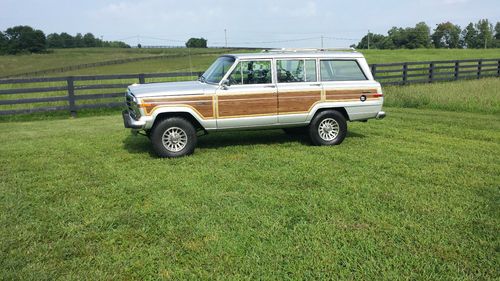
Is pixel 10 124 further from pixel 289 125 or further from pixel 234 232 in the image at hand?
pixel 234 232

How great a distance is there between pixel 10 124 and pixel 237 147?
7607 mm

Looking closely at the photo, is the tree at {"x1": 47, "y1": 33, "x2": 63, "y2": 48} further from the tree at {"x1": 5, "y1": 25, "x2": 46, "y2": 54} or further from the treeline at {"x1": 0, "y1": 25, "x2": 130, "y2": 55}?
the tree at {"x1": 5, "y1": 25, "x2": 46, "y2": 54}

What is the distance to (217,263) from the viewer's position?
348 centimetres

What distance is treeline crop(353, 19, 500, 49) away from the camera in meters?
105

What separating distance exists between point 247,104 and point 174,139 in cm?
142

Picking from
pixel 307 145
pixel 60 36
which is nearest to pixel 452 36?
pixel 60 36

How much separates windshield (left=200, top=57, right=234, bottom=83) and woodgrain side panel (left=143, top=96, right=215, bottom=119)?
54cm

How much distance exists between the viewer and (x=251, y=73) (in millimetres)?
7449

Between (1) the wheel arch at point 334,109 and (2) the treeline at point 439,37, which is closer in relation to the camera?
(1) the wheel arch at point 334,109

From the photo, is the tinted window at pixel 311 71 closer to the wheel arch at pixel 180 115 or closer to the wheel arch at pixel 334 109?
the wheel arch at pixel 334 109

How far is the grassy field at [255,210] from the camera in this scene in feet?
11.3

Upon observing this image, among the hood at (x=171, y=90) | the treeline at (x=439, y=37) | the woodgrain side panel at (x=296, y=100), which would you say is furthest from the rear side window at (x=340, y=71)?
the treeline at (x=439, y=37)

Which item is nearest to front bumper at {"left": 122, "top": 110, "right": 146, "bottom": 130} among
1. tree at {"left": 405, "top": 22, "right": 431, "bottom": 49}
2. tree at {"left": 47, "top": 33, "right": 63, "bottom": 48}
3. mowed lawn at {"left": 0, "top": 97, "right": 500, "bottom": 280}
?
mowed lawn at {"left": 0, "top": 97, "right": 500, "bottom": 280}

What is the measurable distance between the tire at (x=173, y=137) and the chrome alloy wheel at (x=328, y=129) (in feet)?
8.05
